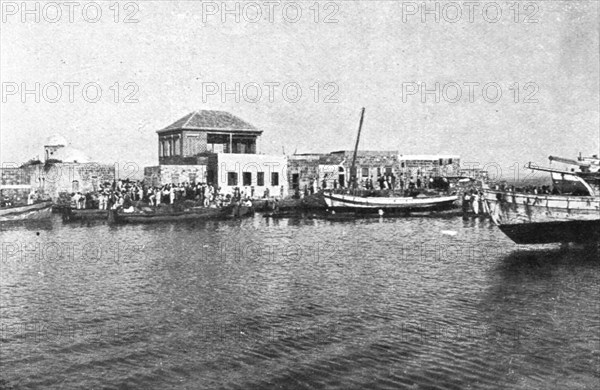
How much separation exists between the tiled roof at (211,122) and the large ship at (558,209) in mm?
26052

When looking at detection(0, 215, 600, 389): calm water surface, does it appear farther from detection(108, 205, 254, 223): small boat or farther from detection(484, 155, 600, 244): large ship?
detection(108, 205, 254, 223): small boat

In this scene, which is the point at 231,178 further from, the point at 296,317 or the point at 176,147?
the point at 296,317

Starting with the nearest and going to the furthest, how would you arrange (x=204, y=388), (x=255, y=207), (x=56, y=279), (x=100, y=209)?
(x=204, y=388)
(x=56, y=279)
(x=100, y=209)
(x=255, y=207)

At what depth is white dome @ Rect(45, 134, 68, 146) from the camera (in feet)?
145

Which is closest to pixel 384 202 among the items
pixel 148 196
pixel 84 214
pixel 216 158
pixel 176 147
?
pixel 216 158

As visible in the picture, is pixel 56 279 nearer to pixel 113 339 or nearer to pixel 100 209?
pixel 113 339

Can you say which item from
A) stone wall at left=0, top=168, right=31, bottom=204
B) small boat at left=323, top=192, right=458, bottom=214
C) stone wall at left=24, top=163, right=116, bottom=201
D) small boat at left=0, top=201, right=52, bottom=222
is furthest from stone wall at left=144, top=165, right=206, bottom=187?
small boat at left=0, top=201, right=52, bottom=222

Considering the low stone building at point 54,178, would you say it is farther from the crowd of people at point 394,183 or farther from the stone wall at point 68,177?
the crowd of people at point 394,183

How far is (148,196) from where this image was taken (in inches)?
1471

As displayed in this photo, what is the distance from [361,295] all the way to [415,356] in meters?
4.57

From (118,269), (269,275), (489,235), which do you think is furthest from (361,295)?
(489,235)

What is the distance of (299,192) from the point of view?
45.7m

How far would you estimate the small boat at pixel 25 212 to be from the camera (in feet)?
99.3

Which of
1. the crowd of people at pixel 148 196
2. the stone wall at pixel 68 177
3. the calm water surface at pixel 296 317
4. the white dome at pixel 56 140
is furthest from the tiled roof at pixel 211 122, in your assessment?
the calm water surface at pixel 296 317
